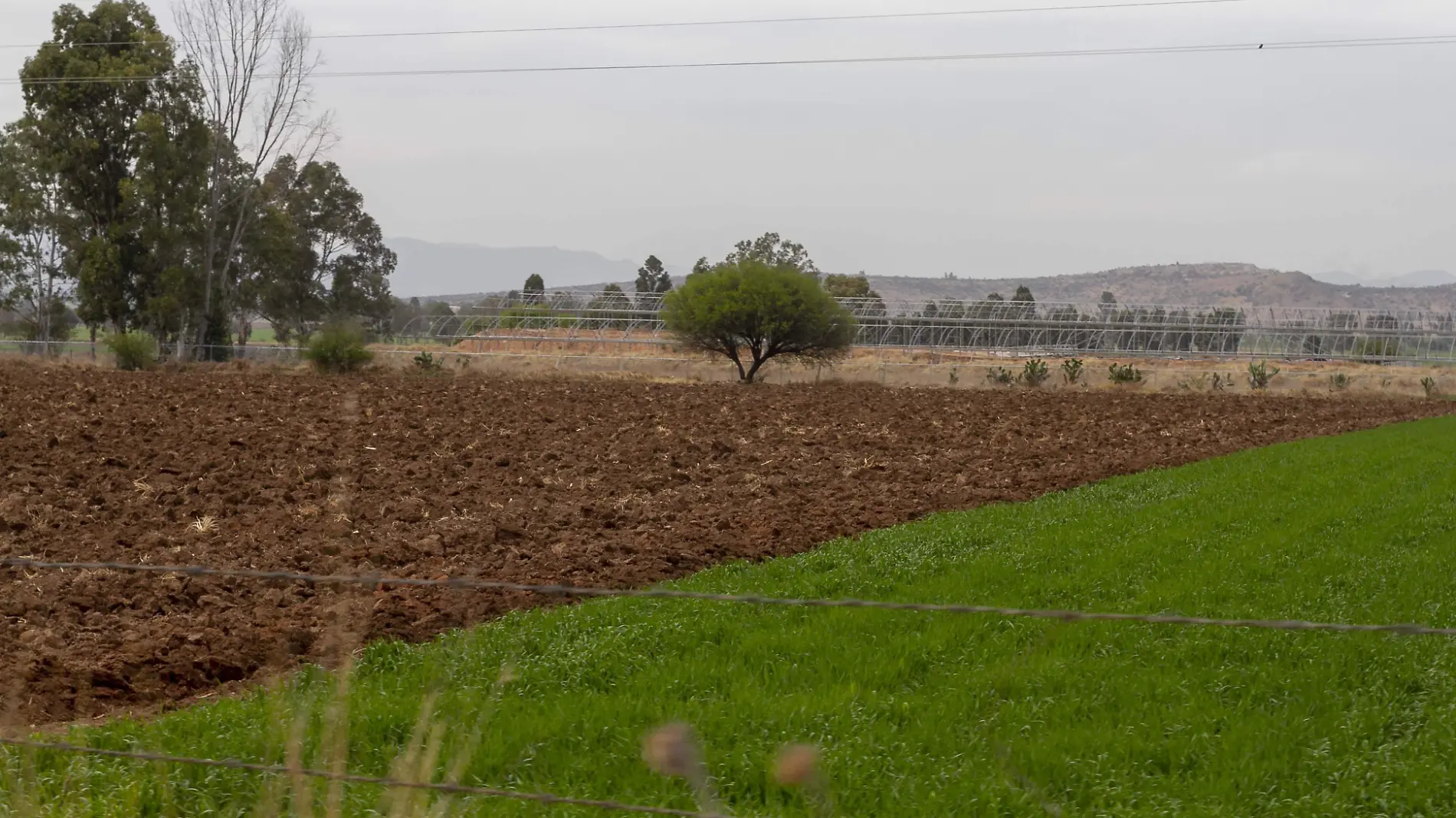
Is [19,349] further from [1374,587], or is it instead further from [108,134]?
[1374,587]

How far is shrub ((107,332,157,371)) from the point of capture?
46188 mm

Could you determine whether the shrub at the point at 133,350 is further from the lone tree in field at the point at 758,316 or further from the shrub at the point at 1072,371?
the shrub at the point at 1072,371

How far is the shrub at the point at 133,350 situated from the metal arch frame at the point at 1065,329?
63.7 ft

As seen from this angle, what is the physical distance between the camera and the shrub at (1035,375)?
50.2 meters

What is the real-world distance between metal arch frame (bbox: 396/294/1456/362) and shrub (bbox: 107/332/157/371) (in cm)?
1942

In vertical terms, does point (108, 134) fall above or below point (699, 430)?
above

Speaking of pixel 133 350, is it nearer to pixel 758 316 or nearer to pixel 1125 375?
pixel 758 316

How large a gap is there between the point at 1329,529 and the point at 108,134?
56.7 meters

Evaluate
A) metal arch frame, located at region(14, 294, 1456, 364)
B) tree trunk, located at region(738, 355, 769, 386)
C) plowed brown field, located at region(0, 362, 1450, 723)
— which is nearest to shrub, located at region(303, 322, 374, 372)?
plowed brown field, located at region(0, 362, 1450, 723)

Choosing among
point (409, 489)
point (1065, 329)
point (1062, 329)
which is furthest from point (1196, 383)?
point (409, 489)

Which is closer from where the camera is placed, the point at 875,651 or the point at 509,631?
the point at 875,651

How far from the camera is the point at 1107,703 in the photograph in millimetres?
6777

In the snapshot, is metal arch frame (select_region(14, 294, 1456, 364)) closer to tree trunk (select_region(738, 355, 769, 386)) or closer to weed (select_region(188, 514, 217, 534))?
tree trunk (select_region(738, 355, 769, 386))

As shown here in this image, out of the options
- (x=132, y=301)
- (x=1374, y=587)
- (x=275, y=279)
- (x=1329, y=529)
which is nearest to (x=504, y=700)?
(x=1374, y=587)
